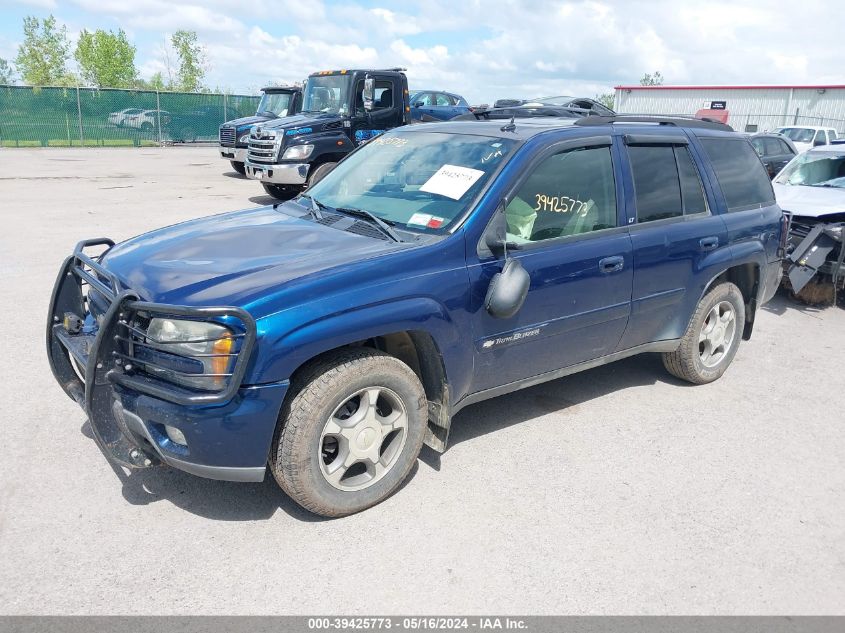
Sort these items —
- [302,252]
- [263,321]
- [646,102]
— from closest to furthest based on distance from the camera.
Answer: [263,321] < [302,252] < [646,102]

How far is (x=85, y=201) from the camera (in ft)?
43.1

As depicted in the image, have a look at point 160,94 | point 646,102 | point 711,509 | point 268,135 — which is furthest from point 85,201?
point 646,102

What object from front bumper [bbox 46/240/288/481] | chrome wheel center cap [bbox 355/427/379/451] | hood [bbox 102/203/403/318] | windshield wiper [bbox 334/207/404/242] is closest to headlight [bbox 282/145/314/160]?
hood [bbox 102/203/403/318]

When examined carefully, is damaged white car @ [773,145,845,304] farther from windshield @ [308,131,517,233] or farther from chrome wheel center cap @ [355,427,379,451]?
chrome wheel center cap @ [355,427,379,451]

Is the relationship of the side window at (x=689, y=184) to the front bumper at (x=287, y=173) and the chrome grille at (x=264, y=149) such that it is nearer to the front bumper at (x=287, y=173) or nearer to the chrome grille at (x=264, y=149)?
the front bumper at (x=287, y=173)

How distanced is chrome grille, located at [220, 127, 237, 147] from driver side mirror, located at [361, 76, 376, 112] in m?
5.68

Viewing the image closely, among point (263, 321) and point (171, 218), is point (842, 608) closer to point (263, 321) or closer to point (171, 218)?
point (263, 321)

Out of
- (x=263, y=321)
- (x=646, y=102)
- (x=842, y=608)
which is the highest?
(x=646, y=102)

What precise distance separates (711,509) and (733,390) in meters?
1.89

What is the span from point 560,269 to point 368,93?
35.0ft

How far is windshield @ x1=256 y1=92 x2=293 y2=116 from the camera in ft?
61.2

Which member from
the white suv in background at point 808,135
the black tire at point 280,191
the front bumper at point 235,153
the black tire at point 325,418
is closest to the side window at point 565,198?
the black tire at point 325,418

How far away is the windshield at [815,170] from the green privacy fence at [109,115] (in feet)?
89.5

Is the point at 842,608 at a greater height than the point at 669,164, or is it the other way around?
→ the point at 669,164
